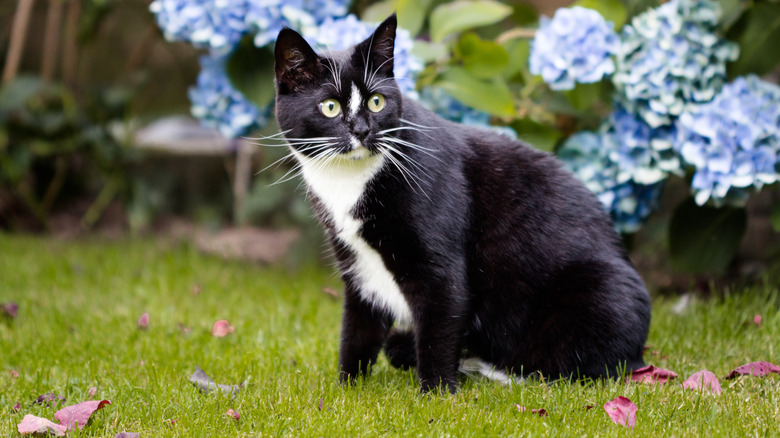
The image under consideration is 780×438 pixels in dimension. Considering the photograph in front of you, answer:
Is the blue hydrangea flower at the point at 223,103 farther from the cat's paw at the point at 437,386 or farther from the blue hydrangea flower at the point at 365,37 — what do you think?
the cat's paw at the point at 437,386

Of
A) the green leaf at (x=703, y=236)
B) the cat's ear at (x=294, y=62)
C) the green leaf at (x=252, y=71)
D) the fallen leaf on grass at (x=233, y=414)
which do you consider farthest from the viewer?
the green leaf at (x=252, y=71)

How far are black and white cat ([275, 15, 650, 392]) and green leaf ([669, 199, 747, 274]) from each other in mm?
854

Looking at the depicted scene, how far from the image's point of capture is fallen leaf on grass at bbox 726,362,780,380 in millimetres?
2283

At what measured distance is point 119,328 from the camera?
2.99 meters

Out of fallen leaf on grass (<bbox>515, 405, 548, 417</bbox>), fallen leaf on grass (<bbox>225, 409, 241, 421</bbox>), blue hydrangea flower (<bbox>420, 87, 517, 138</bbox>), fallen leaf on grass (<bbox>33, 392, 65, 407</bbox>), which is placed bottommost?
fallen leaf on grass (<bbox>33, 392, 65, 407</bbox>)

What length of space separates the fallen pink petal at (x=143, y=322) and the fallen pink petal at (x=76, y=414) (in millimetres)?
1064

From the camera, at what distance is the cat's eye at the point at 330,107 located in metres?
2.12

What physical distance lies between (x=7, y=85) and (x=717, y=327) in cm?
414

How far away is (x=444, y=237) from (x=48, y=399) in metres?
1.21

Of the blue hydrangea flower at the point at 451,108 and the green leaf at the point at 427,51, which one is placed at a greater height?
the green leaf at the point at 427,51

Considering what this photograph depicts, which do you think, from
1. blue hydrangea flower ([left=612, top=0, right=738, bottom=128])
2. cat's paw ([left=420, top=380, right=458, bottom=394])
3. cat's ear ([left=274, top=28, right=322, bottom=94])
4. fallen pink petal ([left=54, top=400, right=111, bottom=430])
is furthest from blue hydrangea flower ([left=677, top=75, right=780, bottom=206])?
fallen pink petal ([left=54, top=400, right=111, bottom=430])

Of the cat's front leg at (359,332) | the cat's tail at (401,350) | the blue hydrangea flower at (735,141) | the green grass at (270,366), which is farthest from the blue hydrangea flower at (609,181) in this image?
the cat's front leg at (359,332)

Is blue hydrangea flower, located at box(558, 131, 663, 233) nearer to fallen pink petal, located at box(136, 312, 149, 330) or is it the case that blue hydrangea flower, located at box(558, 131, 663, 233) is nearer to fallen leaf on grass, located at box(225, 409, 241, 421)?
fallen leaf on grass, located at box(225, 409, 241, 421)

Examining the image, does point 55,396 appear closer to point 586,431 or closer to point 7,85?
point 586,431
